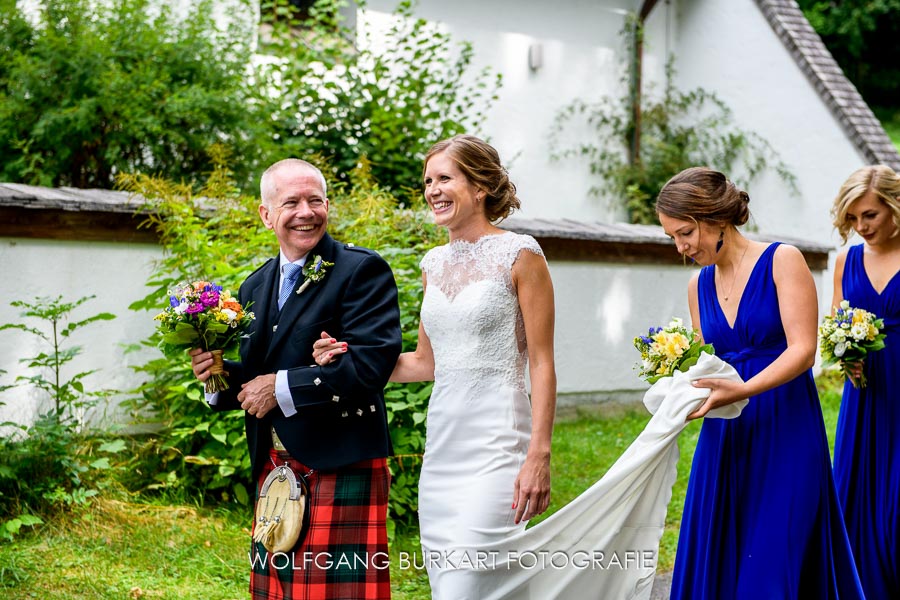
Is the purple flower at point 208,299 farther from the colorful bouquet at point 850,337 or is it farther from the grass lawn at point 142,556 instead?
the colorful bouquet at point 850,337

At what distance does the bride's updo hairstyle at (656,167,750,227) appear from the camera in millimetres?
3957

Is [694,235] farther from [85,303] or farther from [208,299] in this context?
[85,303]

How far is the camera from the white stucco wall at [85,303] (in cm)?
674

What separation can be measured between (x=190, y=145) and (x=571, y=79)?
300 inches

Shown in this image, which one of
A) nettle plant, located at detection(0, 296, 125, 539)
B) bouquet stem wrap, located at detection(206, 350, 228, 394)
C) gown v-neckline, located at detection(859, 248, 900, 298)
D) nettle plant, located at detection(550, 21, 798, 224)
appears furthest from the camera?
nettle plant, located at detection(550, 21, 798, 224)

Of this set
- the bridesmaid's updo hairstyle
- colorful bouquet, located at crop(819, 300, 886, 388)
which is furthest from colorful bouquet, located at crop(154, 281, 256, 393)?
the bridesmaid's updo hairstyle

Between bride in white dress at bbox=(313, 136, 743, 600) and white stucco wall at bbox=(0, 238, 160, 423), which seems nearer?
bride in white dress at bbox=(313, 136, 743, 600)

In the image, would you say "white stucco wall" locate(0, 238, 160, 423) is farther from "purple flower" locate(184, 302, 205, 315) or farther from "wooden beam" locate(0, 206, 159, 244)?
"purple flower" locate(184, 302, 205, 315)

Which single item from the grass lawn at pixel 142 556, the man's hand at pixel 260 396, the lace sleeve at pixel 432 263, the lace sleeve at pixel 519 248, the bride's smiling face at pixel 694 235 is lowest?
the grass lawn at pixel 142 556

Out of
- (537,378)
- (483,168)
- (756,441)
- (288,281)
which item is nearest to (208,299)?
(288,281)

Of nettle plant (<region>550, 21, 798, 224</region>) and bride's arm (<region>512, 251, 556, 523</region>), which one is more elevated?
nettle plant (<region>550, 21, 798, 224</region>)

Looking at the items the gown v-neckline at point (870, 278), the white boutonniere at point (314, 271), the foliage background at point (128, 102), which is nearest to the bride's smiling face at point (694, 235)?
the white boutonniere at point (314, 271)

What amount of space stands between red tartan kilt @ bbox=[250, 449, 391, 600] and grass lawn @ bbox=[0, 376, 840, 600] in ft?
5.46

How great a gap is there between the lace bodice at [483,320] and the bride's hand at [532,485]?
1.03 feet
